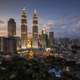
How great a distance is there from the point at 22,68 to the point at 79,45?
2352 mm

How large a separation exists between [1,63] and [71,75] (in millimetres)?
1521

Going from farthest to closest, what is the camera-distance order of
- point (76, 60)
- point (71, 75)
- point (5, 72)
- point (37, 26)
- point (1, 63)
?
point (37, 26), point (76, 60), point (1, 63), point (71, 75), point (5, 72)

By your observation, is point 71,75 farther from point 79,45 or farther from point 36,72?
point 79,45

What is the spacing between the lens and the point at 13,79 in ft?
11.2

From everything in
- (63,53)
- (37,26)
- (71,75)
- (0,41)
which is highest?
(37,26)

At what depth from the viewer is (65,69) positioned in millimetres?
4477

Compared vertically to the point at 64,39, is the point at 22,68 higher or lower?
lower

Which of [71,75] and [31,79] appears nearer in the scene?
[31,79]

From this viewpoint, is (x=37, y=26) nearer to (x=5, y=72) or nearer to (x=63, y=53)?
(x=63, y=53)

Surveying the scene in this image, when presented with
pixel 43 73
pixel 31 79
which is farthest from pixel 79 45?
pixel 31 79

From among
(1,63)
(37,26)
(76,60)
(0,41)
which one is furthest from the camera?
(37,26)

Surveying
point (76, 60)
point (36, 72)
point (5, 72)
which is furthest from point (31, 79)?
point (76, 60)

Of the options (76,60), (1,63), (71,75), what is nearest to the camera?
(71,75)

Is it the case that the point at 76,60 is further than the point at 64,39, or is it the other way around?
the point at 64,39
